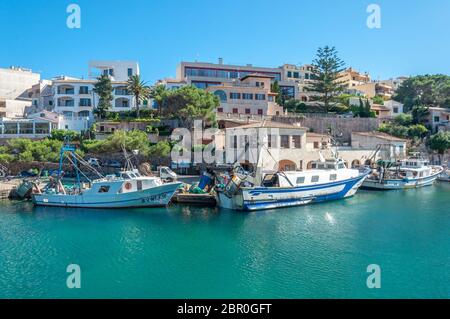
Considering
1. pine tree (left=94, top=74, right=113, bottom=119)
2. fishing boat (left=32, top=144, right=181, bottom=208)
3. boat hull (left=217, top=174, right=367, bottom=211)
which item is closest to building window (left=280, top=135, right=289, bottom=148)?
boat hull (left=217, top=174, right=367, bottom=211)

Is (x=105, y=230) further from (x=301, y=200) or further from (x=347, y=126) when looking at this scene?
(x=347, y=126)

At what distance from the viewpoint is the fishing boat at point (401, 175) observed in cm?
3988

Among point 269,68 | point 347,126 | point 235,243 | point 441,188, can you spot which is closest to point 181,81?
point 269,68

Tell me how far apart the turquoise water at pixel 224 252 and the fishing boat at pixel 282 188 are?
1.05 metres

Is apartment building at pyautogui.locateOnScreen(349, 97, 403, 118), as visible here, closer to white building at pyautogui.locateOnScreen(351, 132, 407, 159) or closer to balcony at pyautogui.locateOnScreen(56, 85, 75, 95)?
white building at pyautogui.locateOnScreen(351, 132, 407, 159)

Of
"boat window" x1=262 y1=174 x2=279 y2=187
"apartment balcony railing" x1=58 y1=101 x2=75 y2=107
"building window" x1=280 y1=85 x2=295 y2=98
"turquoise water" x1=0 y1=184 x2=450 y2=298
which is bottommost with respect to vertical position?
"turquoise water" x1=0 y1=184 x2=450 y2=298

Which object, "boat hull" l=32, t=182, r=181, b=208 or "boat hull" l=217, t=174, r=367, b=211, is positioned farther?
"boat hull" l=32, t=182, r=181, b=208

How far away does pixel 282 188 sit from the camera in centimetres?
2814

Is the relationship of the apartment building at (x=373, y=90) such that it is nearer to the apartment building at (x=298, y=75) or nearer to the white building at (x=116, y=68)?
the apartment building at (x=298, y=75)

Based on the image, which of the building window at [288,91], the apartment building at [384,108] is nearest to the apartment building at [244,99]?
the building window at [288,91]

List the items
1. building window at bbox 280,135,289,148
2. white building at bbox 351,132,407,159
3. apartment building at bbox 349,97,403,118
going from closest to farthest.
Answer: building window at bbox 280,135,289,148, white building at bbox 351,132,407,159, apartment building at bbox 349,97,403,118

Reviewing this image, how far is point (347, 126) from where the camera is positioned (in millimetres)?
55500

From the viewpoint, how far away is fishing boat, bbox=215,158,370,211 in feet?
90.2
